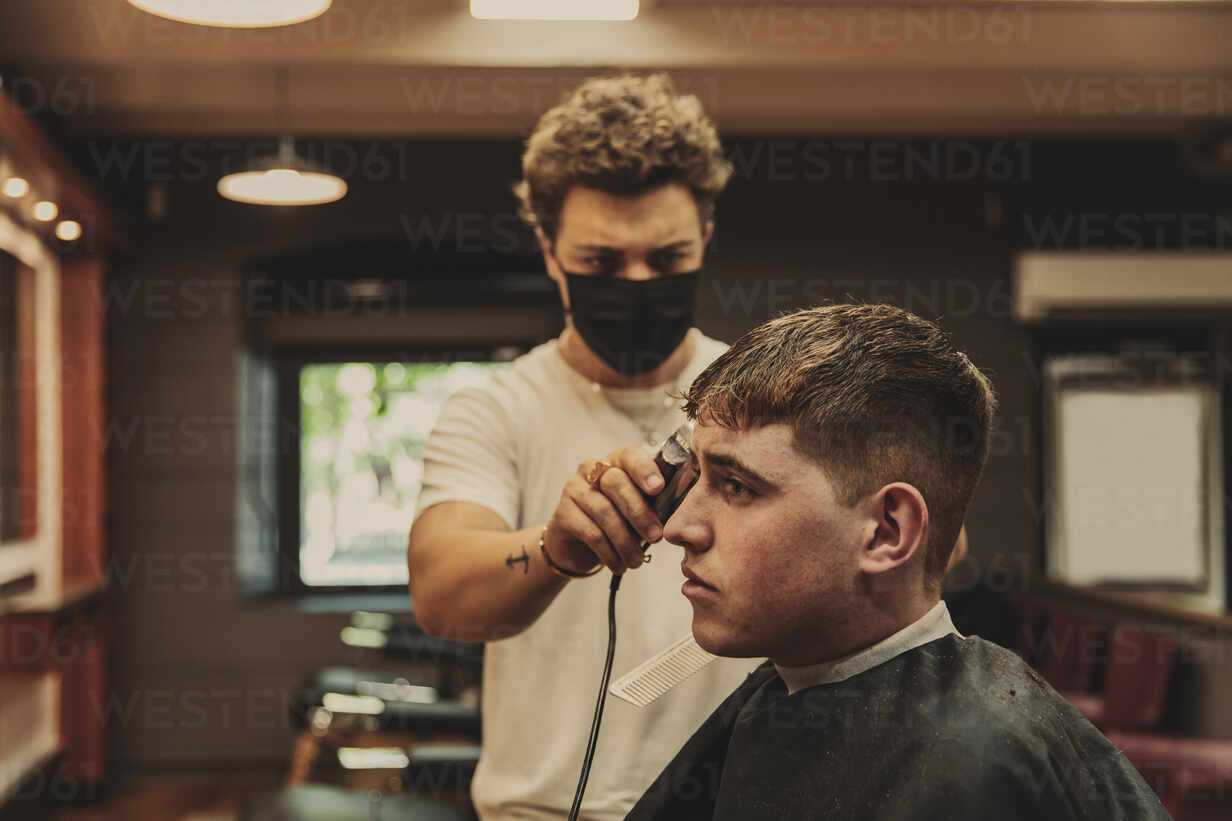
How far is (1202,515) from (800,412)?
511 centimetres

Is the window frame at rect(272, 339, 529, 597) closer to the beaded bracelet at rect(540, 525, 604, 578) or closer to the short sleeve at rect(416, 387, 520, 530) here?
the short sleeve at rect(416, 387, 520, 530)

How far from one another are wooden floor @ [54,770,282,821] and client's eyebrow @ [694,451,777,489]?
4556 millimetres

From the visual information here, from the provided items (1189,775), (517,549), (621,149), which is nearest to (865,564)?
(517,549)

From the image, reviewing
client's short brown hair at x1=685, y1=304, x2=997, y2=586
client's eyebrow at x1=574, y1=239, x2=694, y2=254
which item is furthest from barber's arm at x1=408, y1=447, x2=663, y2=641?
client's eyebrow at x1=574, y1=239, x2=694, y2=254

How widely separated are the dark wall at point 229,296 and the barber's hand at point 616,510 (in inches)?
188

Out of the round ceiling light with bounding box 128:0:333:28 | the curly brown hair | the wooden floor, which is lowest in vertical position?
the wooden floor

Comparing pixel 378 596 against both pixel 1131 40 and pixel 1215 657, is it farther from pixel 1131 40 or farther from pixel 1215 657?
pixel 1131 40

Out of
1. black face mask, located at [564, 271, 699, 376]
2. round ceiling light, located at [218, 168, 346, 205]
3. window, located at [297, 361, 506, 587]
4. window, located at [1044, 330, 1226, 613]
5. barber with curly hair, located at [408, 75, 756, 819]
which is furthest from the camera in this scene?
window, located at [297, 361, 506, 587]

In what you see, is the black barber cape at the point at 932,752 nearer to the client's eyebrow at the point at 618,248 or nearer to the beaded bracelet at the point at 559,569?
the beaded bracelet at the point at 559,569

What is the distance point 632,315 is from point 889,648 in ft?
1.79

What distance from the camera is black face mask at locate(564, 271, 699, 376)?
1.44m

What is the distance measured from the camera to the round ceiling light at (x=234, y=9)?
2.70 metres

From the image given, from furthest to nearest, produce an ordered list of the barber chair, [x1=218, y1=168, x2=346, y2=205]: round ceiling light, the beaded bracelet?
[x1=218, y1=168, x2=346, y2=205]: round ceiling light
the barber chair
the beaded bracelet

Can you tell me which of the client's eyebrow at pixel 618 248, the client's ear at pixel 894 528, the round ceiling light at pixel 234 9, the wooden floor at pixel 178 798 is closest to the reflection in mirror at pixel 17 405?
the wooden floor at pixel 178 798
